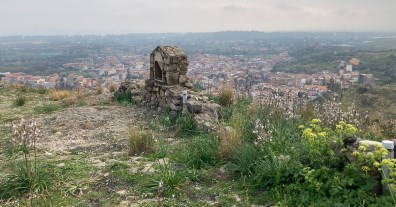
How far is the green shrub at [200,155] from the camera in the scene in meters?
5.48

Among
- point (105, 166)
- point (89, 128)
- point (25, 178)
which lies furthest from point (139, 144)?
point (89, 128)

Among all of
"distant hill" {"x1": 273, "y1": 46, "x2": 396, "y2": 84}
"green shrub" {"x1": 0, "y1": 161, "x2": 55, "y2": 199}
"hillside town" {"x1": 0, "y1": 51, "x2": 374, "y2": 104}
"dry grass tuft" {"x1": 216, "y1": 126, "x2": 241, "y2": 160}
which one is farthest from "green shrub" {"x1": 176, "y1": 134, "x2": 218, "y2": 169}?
"distant hill" {"x1": 273, "y1": 46, "x2": 396, "y2": 84}

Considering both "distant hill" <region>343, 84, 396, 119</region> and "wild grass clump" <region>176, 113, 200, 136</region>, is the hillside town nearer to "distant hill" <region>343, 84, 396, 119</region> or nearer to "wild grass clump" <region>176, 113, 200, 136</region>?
"distant hill" <region>343, 84, 396, 119</region>

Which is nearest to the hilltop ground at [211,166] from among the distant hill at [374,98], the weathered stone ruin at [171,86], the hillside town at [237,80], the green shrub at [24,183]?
the green shrub at [24,183]

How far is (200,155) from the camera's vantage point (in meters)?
A: 5.61

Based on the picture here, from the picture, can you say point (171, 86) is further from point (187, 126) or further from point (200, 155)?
point (200, 155)

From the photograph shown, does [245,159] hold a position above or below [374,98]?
above

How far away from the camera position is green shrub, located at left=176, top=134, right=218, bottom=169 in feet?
18.0

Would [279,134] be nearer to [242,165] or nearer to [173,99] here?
[242,165]

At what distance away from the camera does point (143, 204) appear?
423 cm

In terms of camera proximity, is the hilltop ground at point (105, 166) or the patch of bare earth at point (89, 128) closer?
the hilltop ground at point (105, 166)

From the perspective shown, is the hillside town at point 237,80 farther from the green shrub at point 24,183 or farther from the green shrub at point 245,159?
the green shrub at point 24,183

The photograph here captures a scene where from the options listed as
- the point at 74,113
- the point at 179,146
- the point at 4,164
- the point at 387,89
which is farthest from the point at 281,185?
the point at 387,89

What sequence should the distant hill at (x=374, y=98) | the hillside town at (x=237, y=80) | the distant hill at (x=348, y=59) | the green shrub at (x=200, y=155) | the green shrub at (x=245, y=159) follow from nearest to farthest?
the green shrub at (x=245, y=159) → the green shrub at (x=200, y=155) → the hillside town at (x=237, y=80) → the distant hill at (x=374, y=98) → the distant hill at (x=348, y=59)
